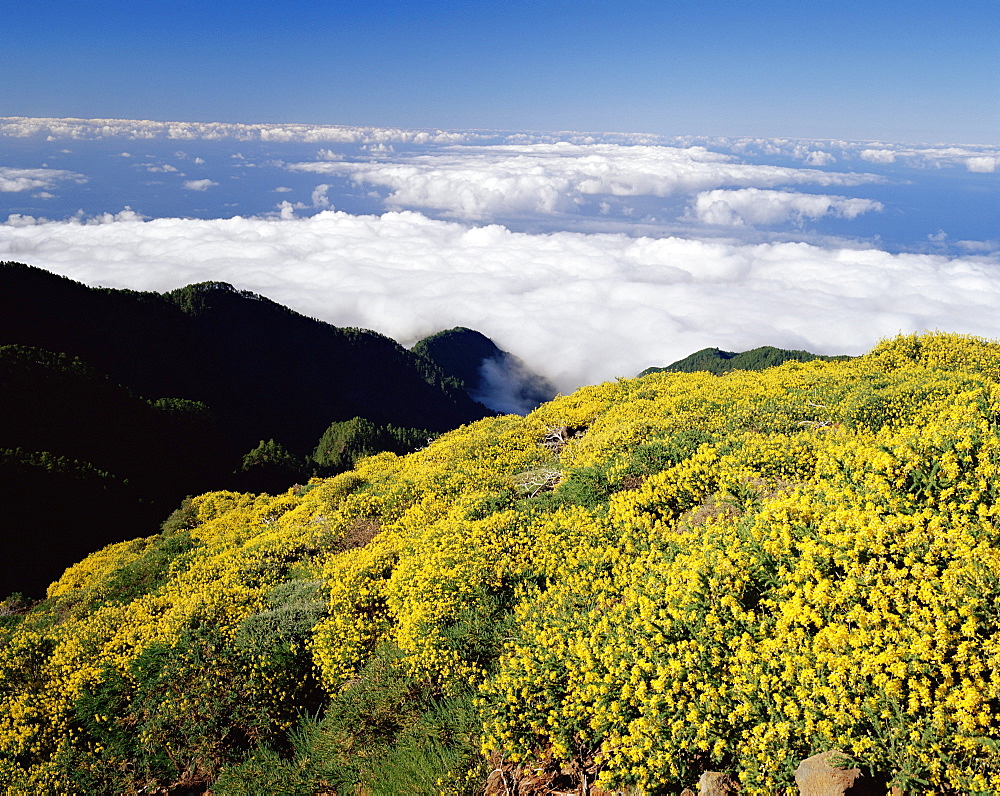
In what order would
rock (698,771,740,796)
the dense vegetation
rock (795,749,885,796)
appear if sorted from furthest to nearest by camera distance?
1. the dense vegetation
2. rock (698,771,740,796)
3. rock (795,749,885,796)

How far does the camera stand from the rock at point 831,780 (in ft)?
14.6

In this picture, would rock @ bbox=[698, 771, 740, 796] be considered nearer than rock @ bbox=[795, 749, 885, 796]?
No

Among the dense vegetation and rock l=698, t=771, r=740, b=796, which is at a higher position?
rock l=698, t=771, r=740, b=796

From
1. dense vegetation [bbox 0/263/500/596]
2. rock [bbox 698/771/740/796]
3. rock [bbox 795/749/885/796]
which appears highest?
rock [bbox 795/749/885/796]

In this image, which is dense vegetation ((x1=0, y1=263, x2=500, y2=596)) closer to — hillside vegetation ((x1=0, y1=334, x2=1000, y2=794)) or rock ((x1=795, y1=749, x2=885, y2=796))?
hillside vegetation ((x1=0, y1=334, x2=1000, y2=794))

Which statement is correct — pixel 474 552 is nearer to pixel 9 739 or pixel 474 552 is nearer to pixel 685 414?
pixel 685 414

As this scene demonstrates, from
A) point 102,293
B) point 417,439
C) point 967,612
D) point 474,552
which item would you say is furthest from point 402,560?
point 102,293

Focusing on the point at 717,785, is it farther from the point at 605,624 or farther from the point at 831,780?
the point at 605,624

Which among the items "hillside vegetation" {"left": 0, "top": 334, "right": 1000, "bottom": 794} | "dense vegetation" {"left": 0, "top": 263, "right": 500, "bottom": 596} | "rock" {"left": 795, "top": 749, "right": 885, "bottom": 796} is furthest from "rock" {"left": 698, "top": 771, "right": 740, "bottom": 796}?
"dense vegetation" {"left": 0, "top": 263, "right": 500, "bottom": 596}

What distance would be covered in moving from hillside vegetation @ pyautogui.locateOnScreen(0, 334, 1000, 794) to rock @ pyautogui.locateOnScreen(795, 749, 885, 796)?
129 mm

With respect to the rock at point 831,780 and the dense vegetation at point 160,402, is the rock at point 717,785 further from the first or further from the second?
the dense vegetation at point 160,402

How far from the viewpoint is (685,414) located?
592 inches

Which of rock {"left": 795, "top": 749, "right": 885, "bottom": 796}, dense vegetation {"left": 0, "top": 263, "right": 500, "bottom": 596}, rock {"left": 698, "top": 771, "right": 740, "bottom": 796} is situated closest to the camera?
rock {"left": 795, "top": 749, "right": 885, "bottom": 796}

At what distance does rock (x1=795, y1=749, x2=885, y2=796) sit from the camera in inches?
175
